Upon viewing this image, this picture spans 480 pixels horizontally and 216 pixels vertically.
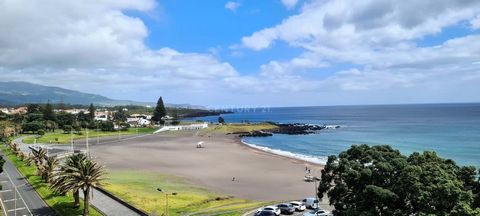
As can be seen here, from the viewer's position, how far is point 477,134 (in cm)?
12394

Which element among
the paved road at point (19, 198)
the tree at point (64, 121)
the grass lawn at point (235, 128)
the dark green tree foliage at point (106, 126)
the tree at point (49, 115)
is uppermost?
the tree at point (49, 115)

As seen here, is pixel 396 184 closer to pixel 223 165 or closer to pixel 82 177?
pixel 82 177

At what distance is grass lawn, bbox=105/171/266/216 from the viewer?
143ft

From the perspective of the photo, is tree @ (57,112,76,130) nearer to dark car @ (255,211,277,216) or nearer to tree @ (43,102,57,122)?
tree @ (43,102,57,122)

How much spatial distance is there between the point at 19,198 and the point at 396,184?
140 ft

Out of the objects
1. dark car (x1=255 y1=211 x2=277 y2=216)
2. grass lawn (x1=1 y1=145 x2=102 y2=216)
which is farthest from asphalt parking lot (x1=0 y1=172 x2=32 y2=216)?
dark car (x1=255 y1=211 x2=277 y2=216)

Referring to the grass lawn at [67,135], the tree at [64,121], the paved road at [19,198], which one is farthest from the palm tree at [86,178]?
the tree at [64,121]

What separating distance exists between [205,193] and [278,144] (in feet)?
245

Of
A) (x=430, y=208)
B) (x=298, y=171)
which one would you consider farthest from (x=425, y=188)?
(x=298, y=171)

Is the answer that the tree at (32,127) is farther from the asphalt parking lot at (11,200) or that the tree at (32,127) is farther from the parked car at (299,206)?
the parked car at (299,206)

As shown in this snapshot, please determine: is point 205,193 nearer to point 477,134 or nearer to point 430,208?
point 430,208

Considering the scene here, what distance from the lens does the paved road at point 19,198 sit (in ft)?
138

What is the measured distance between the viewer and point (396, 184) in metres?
25.6

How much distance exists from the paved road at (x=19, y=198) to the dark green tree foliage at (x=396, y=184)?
27.6 meters
